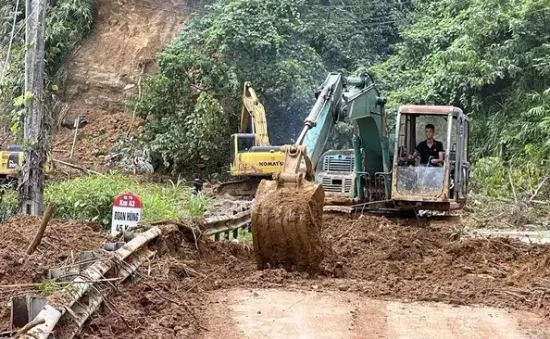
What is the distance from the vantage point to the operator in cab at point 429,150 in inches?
Answer: 599

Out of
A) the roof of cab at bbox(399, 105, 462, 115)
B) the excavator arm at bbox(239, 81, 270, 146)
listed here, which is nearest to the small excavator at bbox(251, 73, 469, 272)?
the roof of cab at bbox(399, 105, 462, 115)

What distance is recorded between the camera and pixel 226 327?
683 centimetres

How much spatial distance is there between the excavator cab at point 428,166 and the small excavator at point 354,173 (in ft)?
0.06

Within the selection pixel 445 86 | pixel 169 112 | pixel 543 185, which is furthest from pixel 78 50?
pixel 543 185

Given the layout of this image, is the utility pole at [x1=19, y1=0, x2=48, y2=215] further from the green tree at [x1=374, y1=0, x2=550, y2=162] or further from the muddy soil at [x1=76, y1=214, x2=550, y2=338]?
the green tree at [x1=374, y1=0, x2=550, y2=162]

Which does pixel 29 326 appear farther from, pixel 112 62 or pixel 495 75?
pixel 112 62

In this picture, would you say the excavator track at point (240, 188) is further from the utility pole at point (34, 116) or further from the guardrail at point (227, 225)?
the guardrail at point (227, 225)

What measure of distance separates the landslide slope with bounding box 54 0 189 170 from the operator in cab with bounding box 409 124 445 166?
20511mm

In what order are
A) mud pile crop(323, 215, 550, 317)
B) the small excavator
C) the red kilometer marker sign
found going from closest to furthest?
mud pile crop(323, 215, 550, 317), the small excavator, the red kilometer marker sign

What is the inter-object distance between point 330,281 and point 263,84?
21.7m

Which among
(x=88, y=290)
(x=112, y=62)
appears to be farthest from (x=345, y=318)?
(x=112, y=62)

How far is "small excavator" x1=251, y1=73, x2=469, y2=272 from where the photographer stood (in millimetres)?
9391

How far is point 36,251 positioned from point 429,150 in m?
8.14

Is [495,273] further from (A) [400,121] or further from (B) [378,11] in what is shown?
(B) [378,11]
